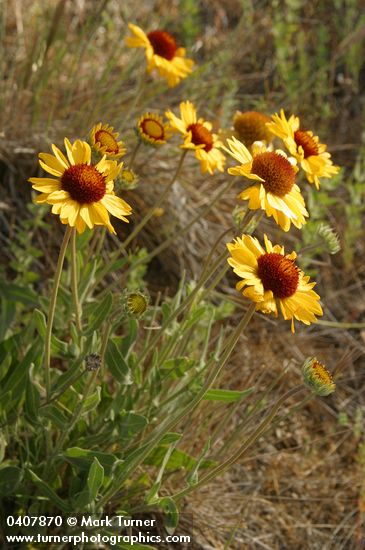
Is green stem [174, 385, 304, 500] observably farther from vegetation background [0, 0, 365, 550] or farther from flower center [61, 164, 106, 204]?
flower center [61, 164, 106, 204]

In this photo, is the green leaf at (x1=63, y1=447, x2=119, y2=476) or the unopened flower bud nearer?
the unopened flower bud

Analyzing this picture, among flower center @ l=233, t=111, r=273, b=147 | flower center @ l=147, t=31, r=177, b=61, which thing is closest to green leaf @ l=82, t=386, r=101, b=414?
flower center @ l=233, t=111, r=273, b=147

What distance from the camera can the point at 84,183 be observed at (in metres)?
1.46

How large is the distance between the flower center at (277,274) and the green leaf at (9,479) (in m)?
0.87

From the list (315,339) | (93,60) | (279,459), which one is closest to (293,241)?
(315,339)

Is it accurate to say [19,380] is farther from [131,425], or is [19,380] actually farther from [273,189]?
[273,189]

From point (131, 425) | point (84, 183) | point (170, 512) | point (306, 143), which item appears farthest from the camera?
point (306, 143)

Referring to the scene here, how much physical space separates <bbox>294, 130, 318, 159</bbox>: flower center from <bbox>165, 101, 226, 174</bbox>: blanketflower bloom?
239mm

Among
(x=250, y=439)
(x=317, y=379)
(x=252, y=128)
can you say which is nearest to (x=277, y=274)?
(x=317, y=379)

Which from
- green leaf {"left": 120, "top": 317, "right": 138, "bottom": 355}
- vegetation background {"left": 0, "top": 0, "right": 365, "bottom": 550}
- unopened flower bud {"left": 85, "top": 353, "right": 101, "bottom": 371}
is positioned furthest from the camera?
vegetation background {"left": 0, "top": 0, "right": 365, "bottom": 550}

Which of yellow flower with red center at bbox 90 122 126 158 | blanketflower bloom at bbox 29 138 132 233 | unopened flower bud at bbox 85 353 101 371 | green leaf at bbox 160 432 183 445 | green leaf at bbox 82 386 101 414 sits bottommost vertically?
green leaf at bbox 160 432 183 445

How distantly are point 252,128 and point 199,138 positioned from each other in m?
0.23

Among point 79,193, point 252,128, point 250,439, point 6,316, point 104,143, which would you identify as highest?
point 252,128

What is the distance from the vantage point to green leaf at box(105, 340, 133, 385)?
1793 millimetres
